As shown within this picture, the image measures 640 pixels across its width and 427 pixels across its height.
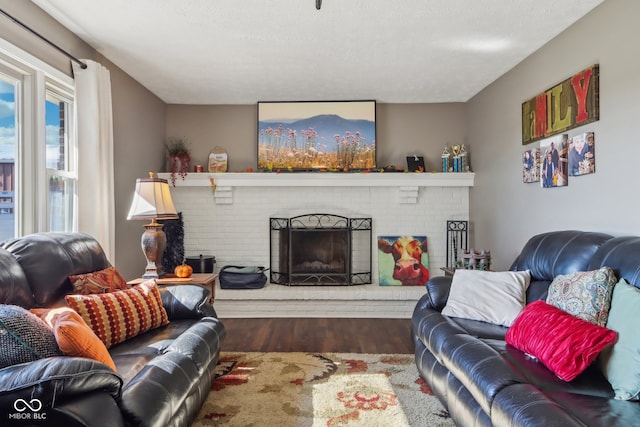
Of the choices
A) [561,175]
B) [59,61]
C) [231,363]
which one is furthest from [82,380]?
[561,175]

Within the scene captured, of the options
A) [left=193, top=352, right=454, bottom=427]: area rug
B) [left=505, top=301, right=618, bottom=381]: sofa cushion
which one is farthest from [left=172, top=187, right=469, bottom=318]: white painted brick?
[left=505, top=301, right=618, bottom=381]: sofa cushion

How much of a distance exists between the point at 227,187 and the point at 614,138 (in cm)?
384

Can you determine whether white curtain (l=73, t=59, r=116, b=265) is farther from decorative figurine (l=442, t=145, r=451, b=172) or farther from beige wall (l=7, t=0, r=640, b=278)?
decorative figurine (l=442, t=145, r=451, b=172)

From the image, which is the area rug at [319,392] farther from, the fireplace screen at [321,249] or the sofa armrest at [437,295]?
the fireplace screen at [321,249]

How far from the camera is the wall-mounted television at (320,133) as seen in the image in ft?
17.2

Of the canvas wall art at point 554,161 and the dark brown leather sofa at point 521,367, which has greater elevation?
the canvas wall art at point 554,161

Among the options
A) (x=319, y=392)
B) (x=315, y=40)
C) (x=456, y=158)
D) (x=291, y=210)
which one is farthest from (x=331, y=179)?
(x=319, y=392)

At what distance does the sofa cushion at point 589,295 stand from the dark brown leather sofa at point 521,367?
105 millimetres

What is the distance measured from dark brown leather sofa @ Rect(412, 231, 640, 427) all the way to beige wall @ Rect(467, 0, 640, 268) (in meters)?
0.37

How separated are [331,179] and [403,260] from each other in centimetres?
128

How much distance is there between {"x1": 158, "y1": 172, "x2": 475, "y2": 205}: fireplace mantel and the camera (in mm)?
5113

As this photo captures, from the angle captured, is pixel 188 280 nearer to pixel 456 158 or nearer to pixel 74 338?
pixel 74 338

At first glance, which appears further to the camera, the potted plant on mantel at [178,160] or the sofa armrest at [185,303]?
the potted plant on mantel at [178,160]

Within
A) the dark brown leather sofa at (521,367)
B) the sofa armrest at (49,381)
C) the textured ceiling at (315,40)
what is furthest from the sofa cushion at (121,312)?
the textured ceiling at (315,40)
